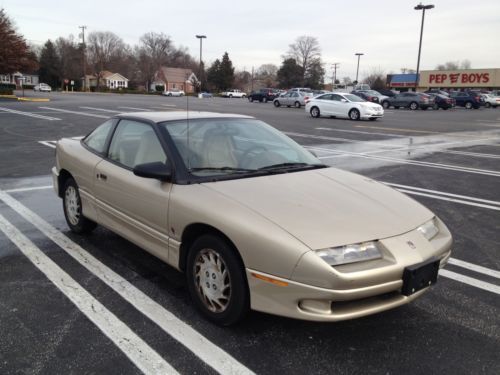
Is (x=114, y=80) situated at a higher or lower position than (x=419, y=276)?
higher

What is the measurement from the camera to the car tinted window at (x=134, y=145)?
3.92 metres

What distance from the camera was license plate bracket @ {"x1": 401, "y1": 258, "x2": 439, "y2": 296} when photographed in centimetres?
280

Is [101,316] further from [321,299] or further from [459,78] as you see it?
[459,78]

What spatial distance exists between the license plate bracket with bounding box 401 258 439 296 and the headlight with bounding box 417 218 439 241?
25 cm

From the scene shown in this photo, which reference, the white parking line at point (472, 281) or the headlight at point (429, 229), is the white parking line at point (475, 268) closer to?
the white parking line at point (472, 281)

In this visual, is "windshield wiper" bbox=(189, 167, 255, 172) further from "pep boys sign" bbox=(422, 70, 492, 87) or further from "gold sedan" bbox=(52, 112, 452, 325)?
"pep boys sign" bbox=(422, 70, 492, 87)

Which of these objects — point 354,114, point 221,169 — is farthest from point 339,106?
point 221,169

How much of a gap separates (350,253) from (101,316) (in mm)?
1857

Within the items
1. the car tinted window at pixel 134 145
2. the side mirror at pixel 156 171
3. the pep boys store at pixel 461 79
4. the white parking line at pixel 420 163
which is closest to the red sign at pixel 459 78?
the pep boys store at pixel 461 79

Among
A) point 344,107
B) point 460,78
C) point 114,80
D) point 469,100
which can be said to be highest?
point 460,78

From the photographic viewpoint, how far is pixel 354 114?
24703 millimetres

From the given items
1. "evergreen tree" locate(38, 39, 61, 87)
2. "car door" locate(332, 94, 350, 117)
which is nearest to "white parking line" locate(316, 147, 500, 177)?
"car door" locate(332, 94, 350, 117)

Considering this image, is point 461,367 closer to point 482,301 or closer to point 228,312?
point 482,301

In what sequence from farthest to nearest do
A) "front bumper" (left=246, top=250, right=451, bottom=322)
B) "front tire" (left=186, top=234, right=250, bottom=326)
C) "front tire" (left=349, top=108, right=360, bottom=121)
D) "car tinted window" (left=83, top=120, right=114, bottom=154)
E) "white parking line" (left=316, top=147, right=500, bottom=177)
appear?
"front tire" (left=349, top=108, right=360, bottom=121)
"white parking line" (left=316, top=147, right=500, bottom=177)
"car tinted window" (left=83, top=120, right=114, bottom=154)
"front tire" (left=186, top=234, right=250, bottom=326)
"front bumper" (left=246, top=250, right=451, bottom=322)
